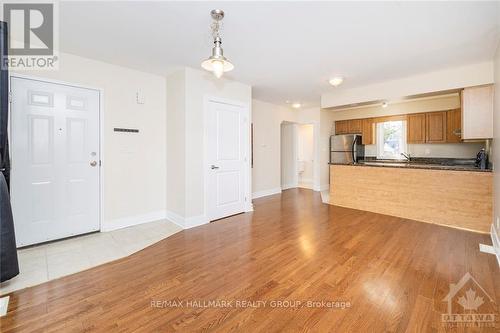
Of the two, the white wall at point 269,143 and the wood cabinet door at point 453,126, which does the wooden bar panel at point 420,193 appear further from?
the wood cabinet door at point 453,126

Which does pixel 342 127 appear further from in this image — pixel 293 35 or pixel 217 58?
pixel 217 58

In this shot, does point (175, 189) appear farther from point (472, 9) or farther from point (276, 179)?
point (472, 9)

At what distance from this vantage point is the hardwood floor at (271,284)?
162cm

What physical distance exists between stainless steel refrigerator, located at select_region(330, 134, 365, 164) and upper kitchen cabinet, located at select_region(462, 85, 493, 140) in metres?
2.86

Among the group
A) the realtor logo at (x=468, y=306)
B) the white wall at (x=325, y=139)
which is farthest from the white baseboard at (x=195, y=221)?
the white wall at (x=325, y=139)

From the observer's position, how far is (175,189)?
12.6 feet

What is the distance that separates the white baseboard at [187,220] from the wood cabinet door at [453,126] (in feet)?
18.2

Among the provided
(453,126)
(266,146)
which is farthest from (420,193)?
(266,146)

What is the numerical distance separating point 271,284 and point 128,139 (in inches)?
122

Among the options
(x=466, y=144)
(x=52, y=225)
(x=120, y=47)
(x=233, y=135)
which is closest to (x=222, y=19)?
(x=120, y=47)

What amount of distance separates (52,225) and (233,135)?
3.00 metres

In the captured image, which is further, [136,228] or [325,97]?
[325,97]

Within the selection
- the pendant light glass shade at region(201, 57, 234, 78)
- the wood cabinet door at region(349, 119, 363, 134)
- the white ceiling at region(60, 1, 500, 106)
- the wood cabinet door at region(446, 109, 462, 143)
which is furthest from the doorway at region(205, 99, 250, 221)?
the wood cabinet door at region(446, 109, 462, 143)

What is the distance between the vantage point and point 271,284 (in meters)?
2.06
